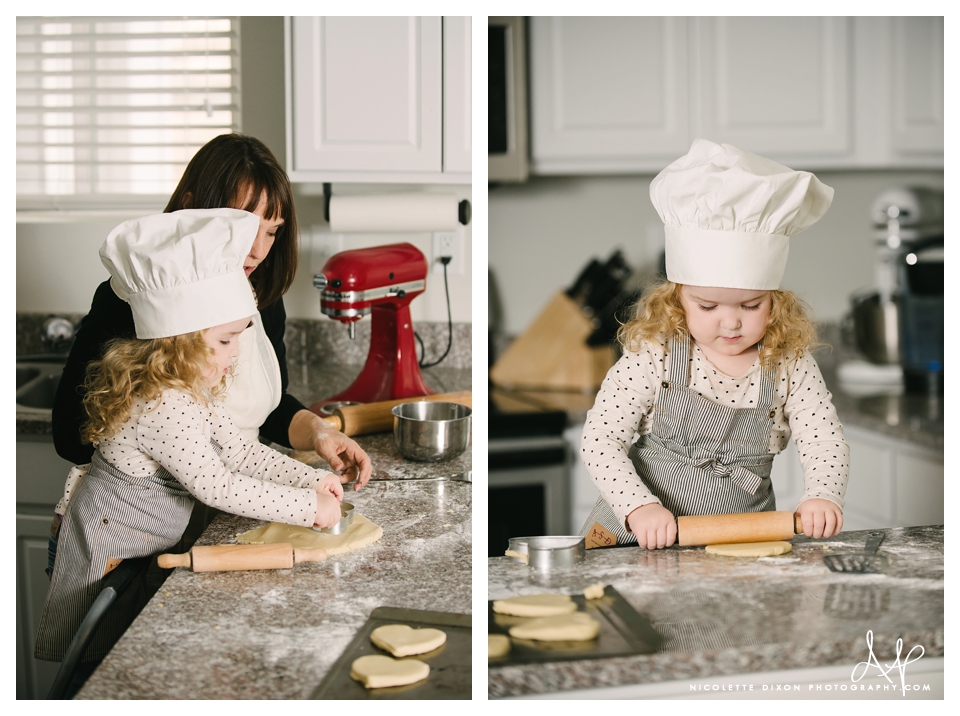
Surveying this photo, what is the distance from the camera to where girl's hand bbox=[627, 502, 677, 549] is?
0.86 meters

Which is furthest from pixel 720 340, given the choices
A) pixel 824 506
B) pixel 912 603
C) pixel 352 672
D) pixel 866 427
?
pixel 866 427

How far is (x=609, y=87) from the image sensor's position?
1.71m

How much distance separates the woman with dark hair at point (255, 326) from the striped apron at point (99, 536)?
0.24 ft

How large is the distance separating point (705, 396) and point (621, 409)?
11 cm

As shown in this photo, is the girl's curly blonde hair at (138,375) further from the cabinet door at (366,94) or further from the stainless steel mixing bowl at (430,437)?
the cabinet door at (366,94)

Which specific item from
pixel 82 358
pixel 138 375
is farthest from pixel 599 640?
pixel 82 358

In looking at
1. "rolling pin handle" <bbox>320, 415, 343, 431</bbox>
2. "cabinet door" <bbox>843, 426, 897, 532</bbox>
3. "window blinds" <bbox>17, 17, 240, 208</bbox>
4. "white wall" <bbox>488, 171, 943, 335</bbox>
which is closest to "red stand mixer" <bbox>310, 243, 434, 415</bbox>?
"rolling pin handle" <bbox>320, 415, 343, 431</bbox>

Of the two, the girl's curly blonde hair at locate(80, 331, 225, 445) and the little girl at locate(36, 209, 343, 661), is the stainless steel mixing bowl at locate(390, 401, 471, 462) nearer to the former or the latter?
the little girl at locate(36, 209, 343, 661)

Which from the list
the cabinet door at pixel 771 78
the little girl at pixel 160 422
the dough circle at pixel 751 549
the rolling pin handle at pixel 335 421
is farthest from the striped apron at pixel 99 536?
the cabinet door at pixel 771 78

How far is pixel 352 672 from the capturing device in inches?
26.2

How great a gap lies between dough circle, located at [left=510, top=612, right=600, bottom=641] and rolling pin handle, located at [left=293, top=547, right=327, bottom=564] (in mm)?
239

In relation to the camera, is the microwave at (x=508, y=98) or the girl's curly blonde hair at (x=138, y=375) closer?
the girl's curly blonde hair at (x=138, y=375)

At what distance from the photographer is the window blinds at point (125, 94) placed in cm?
127

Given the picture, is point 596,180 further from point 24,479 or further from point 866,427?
point 24,479
